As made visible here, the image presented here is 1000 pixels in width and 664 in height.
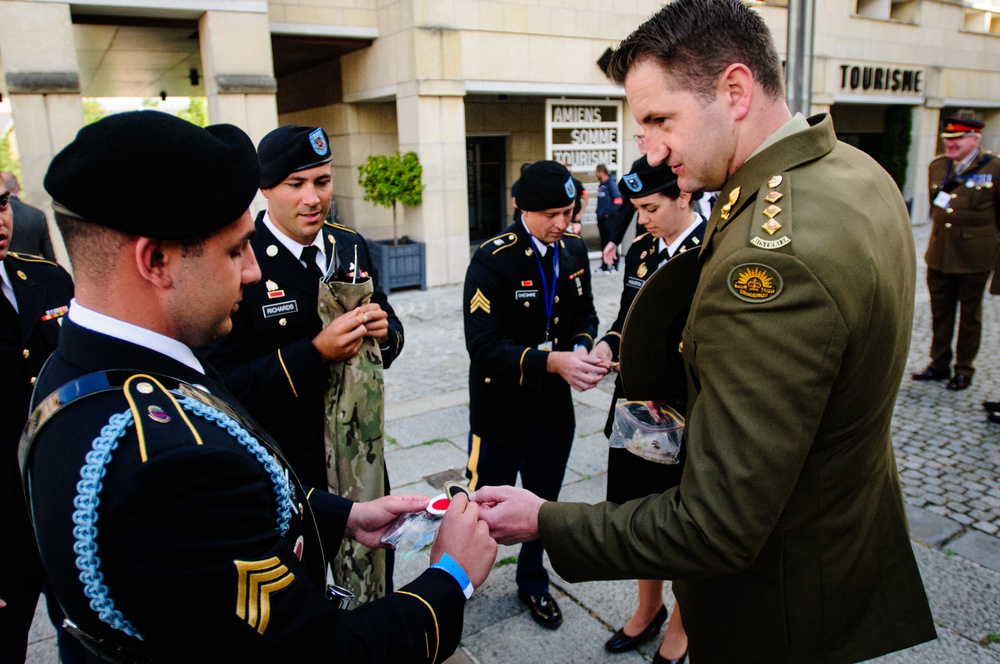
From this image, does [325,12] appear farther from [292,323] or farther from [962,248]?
[292,323]

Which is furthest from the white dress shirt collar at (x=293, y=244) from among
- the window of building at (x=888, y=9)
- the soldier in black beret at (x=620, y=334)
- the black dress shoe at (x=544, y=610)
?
the window of building at (x=888, y=9)

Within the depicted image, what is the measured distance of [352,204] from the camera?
13719mm

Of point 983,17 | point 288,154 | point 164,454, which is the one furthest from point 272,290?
point 983,17

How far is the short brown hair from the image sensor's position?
156 centimetres

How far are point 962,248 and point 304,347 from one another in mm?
6454

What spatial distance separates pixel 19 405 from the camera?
8.07ft

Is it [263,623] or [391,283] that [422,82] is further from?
[263,623]

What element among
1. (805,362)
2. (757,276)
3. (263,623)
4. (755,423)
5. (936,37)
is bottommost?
(263,623)

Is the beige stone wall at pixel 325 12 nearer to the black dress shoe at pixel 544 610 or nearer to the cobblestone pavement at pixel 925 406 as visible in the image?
the cobblestone pavement at pixel 925 406

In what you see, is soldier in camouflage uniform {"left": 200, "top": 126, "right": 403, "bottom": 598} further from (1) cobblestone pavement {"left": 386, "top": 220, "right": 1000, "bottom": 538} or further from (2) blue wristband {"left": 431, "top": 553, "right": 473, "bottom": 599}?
(1) cobblestone pavement {"left": 386, "top": 220, "right": 1000, "bottom": 538}

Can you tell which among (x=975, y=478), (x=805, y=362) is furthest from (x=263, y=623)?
(x=975, y=478)

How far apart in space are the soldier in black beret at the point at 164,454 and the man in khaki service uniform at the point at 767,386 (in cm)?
57

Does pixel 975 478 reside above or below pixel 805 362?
below

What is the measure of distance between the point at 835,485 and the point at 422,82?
10.9 m
